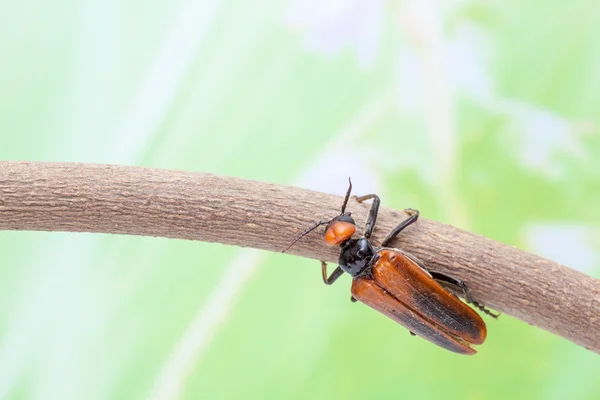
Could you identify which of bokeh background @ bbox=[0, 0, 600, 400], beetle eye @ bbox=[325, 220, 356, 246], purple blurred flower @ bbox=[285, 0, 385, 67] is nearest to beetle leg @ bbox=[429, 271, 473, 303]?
beetle eye @ bbox=[325, 220, 356, 246]

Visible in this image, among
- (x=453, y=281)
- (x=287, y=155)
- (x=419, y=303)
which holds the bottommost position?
(x=287, y=155)

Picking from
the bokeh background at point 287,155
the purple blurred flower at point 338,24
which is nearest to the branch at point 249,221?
the bokeh background at point 287,155

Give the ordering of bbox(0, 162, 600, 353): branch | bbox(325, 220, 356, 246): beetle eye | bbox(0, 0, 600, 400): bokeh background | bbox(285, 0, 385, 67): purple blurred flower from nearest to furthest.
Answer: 1. bbox(0, 162, 600, 353): branch
2. bbox(325, 220, 356, 246): beetle eye
3. bbox(0, 0, 600, 400): bokeh background
4. bbox(285, 0, 385, 67): purple blurred flower

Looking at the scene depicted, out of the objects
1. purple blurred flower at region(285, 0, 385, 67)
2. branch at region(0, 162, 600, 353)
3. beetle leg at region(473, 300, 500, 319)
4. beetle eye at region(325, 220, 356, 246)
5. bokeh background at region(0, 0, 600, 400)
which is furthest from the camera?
purple blurred flower at region(285, 0, 385, 67)

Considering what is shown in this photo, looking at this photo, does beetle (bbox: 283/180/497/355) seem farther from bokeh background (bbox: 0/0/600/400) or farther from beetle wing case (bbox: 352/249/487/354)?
bokeh background (bbox: 0/0/600/400)

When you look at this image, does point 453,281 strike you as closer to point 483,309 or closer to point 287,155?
point 483,309

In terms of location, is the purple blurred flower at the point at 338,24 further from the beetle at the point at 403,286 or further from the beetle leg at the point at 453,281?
the beetle leg at the point at 453,281

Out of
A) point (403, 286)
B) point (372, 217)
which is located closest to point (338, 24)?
point (372, 217)
